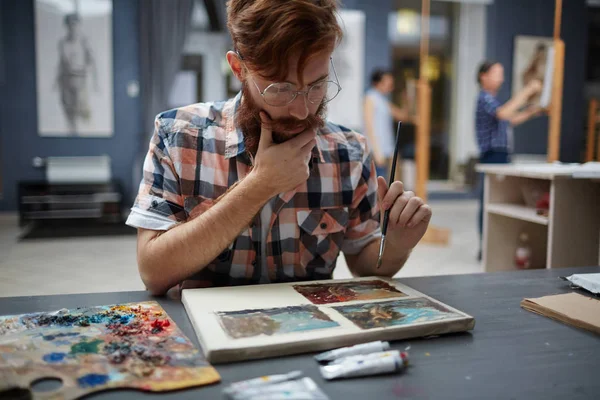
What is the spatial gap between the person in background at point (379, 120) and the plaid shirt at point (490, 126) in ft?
3.95

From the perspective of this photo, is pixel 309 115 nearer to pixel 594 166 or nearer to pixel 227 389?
pixel 227 389

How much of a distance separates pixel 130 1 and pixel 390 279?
527 cm

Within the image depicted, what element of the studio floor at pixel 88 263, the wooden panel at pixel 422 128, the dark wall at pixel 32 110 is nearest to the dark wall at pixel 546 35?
the studio floor at pixel 88 263

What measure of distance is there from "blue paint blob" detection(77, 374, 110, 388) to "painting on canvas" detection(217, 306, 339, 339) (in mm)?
163

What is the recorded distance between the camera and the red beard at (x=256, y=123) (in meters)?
0.99

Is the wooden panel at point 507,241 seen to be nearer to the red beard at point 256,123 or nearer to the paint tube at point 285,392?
the red beard at point 256,123

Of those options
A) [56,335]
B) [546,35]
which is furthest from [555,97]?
[546,35]

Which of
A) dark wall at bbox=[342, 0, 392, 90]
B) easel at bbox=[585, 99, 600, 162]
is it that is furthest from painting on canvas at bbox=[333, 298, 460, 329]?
easel at bbox=[585, 99, 600, 162]

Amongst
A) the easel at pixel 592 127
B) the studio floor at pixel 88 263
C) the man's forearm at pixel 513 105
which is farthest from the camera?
the easel at pixel 592 127

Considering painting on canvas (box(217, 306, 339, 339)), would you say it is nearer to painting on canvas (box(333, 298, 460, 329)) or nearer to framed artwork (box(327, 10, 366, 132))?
painting on canvas (box(333, 298, 460, 329))

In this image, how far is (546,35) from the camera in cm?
694

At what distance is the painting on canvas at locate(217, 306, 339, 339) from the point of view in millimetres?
713

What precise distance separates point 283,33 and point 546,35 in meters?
7.09

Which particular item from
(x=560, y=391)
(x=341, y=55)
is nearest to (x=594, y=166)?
(x=560, y=391)
